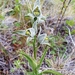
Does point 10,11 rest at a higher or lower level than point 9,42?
higher


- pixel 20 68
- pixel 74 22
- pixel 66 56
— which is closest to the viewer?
pixel 20 68

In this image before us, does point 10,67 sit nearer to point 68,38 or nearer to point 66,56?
point 66,56

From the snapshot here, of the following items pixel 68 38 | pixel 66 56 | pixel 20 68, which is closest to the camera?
pixel 20 68

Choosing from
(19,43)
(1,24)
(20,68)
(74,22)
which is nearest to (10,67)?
(20,68)

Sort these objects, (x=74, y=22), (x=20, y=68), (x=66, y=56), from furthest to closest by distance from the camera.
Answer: (x=74, y=22) → (x=66, y=56) → (x=20, y=68)

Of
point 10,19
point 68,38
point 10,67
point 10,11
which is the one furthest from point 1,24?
point 68,38

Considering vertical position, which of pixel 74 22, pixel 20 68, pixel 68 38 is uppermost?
pixel 74 22

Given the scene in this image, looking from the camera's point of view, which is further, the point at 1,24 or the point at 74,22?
the point at 74,22

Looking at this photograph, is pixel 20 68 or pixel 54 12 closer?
pixel 20 68

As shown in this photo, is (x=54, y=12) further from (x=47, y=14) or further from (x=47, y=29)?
(x=47, y=29)
